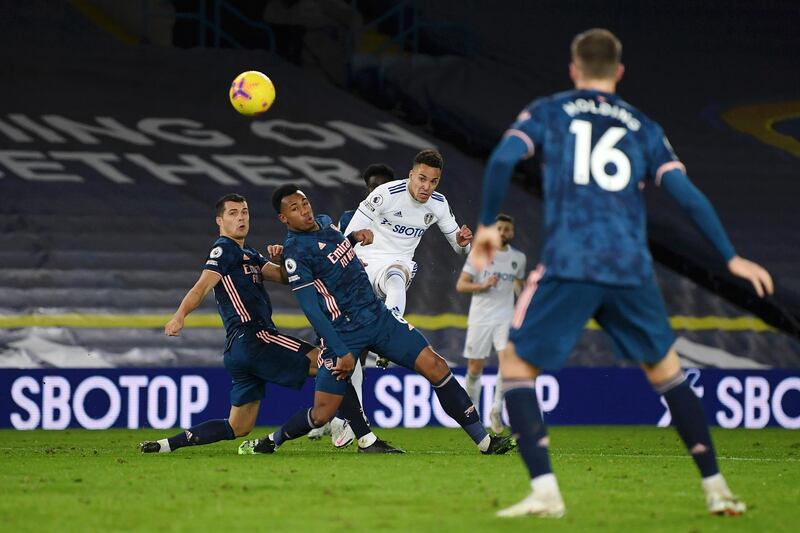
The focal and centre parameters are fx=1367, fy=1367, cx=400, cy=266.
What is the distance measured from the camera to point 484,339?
12547mm

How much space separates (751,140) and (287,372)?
1070 centimetres

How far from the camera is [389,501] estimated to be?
6066mm

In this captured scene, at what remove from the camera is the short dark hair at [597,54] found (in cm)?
544

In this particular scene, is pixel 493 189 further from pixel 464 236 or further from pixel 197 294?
pixel 464 236

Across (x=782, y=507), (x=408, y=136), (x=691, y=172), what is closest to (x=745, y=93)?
(x=691, y=172)

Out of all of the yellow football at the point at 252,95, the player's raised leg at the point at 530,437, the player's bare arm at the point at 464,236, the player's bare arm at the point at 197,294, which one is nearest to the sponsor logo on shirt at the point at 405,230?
the player's bare arm at the point at 464,236

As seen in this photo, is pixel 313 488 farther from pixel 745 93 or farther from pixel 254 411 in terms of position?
pixel 745 93

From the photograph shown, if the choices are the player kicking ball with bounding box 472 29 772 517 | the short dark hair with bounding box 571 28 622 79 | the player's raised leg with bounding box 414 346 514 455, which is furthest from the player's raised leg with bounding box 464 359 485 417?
the short dark hair with bounding box 571 28 622 79

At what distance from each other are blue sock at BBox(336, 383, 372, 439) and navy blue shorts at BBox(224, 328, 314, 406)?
33 centimetres

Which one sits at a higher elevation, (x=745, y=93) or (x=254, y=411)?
(x=745, y=93)

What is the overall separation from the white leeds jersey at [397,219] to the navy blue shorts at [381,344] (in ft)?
4.75

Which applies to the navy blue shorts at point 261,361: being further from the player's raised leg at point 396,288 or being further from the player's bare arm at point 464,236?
the player's bare arm at point 464,236

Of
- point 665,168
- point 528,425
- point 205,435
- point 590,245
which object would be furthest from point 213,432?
point 665,168

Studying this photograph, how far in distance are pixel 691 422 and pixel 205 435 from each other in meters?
4.11
